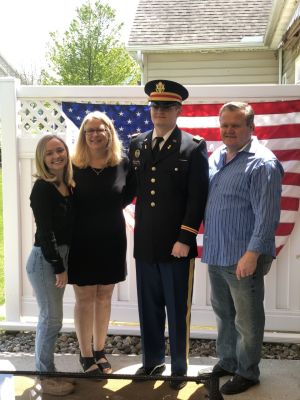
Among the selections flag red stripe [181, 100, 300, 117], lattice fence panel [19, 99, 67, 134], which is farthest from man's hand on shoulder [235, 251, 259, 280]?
lattice fence panel [19, 99, 67, 134]

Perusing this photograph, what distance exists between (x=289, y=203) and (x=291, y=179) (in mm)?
174

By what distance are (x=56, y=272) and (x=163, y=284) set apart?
644 millimetres

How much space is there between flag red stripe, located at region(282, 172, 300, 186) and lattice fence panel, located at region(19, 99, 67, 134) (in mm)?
1716

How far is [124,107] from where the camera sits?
12.3 feet

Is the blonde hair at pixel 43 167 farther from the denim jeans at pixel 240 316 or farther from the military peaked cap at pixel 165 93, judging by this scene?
the denim jeans at pixel 240 316

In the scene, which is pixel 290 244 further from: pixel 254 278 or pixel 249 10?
pixel 249 10

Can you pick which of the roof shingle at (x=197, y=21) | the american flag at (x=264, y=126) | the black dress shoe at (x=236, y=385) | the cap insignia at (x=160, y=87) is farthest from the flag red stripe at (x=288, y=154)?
the roof shingle at (x=197, y=21)

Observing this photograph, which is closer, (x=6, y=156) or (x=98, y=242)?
(x=98, y=242)

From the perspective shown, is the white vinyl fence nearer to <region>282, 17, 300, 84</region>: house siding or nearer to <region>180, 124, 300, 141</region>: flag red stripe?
<region>180, 124, 300, 141</region>: flag red stripe

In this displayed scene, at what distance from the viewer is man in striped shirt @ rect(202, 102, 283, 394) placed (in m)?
2.65

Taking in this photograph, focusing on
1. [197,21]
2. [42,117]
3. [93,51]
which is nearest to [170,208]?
[42,117]

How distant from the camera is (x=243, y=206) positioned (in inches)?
108

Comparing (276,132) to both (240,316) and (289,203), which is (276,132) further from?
(240,316)

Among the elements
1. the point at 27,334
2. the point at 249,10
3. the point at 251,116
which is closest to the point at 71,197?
the point at 251,116
